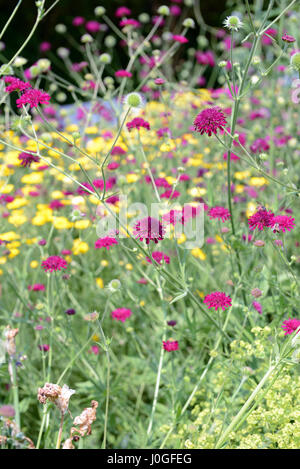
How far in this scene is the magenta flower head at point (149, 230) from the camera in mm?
1319

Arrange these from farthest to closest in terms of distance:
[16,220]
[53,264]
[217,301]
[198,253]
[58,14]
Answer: [58,14] → [16,220] → [198,253] → [53,264] → [217,301]

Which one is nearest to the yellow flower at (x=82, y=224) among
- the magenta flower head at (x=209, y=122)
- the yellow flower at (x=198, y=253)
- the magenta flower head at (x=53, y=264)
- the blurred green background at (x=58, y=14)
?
the yellow flower at (x=198, y=253)

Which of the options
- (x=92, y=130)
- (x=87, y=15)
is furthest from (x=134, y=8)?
(x=92, y=130)

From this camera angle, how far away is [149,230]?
1.32 m

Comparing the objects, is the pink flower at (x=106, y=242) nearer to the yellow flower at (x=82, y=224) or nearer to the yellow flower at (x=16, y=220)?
the yellow flower at (x=82, y=224)

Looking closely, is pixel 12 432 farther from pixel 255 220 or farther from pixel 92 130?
pixel 92 130

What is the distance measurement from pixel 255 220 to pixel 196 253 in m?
0.79

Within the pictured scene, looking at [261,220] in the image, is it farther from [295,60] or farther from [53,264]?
[53,264]

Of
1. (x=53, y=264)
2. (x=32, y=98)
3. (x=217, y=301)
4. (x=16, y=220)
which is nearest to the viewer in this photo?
(x=32, y=98)

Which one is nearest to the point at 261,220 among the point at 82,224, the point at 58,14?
the point at 82,224

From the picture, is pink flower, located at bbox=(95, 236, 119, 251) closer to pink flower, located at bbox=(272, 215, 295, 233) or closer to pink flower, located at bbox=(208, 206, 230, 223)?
pink flower, located at bbox=(208, 206, 230, 223)

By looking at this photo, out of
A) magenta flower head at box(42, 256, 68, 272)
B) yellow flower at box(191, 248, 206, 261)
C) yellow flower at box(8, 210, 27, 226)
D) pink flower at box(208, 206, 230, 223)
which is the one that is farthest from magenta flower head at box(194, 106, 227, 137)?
yellow flower at box(8, 210, 27, 226)

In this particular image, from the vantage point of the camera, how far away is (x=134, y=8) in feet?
22.7

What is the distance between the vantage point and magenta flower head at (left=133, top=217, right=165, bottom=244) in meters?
1.32
